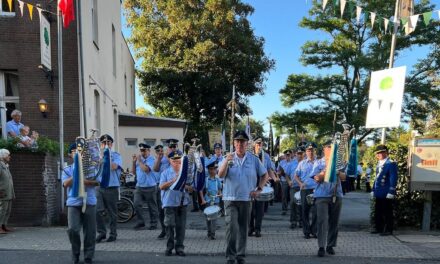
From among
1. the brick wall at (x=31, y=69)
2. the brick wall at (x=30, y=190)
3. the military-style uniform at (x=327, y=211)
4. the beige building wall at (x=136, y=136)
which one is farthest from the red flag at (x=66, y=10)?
the beige building wall at (x=136, y=136)

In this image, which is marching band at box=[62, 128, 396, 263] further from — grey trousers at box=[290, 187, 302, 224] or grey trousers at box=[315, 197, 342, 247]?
grey trousers at box=[290, 187, 302, 224]

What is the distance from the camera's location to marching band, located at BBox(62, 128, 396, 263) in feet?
22.3

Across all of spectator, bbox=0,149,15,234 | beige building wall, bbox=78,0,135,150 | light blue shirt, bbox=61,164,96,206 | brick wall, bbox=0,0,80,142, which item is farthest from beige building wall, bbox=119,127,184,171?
light blue shirt, bbox=61,164,96,206

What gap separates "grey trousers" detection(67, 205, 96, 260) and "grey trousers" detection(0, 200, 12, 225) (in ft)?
11.4

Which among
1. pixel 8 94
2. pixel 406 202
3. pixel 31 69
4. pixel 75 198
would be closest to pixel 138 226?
pixel 75 198

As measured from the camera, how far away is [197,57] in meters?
29.8

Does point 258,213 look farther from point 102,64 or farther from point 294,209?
point 102,64

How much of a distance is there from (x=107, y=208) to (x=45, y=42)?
17.4ft

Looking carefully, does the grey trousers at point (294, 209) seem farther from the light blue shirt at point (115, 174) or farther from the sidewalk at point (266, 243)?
the light blue shirt at point (115, 174)

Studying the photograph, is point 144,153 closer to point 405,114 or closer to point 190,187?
point 190,187

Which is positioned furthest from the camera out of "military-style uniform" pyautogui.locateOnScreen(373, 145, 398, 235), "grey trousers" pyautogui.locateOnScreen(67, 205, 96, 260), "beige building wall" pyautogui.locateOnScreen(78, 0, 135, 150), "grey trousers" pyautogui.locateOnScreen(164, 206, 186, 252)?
"beige building wall" pyautogui.locateOnScreen(78, 0, 135, 150)

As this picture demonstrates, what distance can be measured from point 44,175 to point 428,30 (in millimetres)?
24493

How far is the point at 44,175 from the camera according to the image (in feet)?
34.1

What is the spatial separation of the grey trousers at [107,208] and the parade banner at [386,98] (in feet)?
19.2
